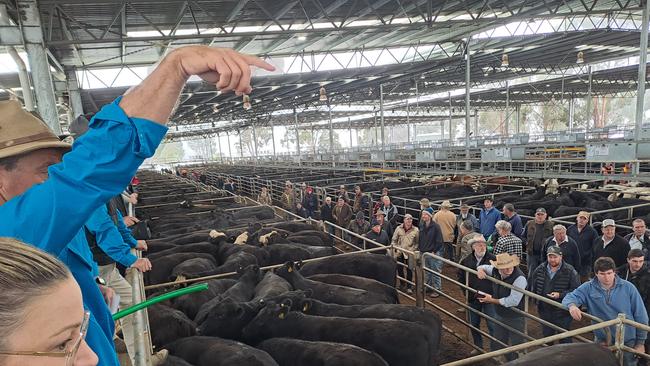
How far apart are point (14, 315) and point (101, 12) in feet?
44.6

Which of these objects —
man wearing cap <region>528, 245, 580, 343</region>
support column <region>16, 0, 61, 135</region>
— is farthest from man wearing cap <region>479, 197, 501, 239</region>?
support column <region>16, 0, 61, 135</region>

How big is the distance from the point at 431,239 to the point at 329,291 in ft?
10.2

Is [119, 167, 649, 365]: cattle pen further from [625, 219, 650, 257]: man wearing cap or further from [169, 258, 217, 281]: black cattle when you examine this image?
[625, 219, 650, 257]: man wearing cap

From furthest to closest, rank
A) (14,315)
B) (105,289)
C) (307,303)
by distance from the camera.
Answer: (307,303), (105,289), (14,315)

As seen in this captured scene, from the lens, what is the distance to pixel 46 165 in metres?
1.46

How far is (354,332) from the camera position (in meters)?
4.55

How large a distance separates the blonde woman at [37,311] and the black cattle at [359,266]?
5.99 metres

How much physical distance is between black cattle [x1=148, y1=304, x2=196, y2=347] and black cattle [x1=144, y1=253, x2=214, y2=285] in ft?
7.58

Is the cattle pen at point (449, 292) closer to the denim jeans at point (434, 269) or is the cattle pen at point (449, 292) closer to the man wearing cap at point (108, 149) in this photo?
the denim jeans at point (434, 269)

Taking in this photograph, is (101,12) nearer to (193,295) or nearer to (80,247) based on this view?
(193,295)

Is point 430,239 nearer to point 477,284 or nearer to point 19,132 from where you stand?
point 477,284

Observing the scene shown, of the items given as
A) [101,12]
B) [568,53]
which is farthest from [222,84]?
[568,53]

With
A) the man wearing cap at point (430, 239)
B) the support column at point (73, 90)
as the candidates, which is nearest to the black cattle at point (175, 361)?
the man wearing cap at point (430, 239)

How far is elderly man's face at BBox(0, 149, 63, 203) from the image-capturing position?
141 cm
